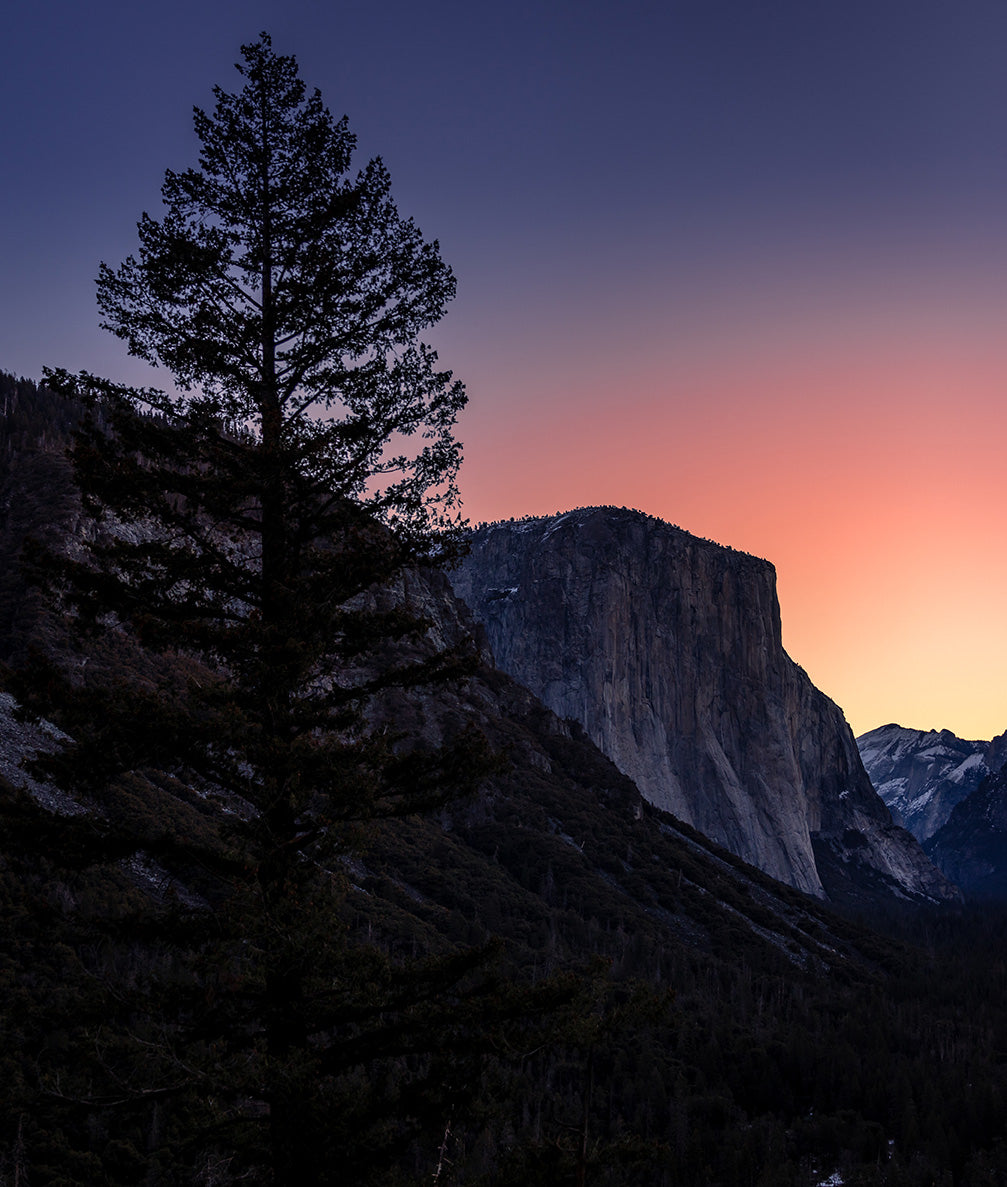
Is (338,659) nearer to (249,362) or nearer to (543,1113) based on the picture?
(249,362)

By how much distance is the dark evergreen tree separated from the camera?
37.9 ft

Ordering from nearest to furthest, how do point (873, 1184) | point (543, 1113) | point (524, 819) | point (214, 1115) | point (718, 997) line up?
point (214, 1115) → point (873, 1184) → point (543, 1113) → point (718, 997) → point (524, 819)

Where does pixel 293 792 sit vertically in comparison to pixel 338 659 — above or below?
below

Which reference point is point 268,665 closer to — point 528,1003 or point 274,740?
point 274,740

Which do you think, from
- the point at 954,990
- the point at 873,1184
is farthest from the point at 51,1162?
the point at 954,990

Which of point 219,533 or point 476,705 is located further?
point 476,705

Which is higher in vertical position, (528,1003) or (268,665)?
(268,665)

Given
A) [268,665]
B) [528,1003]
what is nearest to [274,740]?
[268,665]

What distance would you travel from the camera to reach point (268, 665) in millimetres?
12117

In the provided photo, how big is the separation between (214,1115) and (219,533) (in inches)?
292

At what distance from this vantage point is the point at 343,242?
14.8 meters

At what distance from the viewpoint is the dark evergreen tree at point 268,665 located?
37.9 ft

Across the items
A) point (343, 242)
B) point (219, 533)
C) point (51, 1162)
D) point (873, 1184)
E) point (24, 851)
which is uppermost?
point (343, 242)

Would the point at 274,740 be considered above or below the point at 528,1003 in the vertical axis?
above
